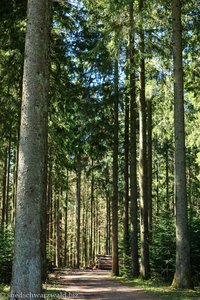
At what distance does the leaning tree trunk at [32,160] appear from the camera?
5.64m

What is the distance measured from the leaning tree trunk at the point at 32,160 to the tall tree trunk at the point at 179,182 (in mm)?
5840

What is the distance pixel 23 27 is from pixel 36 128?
23.0 feet

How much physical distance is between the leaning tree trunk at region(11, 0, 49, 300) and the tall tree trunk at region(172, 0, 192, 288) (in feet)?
19.2

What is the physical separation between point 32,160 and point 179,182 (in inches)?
241

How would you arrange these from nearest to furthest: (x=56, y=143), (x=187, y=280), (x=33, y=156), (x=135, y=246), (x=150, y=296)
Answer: (x=33, y=156), (x=150, y=296), (x=187, y=280), (x=135, y=246), (x=56, y=143)

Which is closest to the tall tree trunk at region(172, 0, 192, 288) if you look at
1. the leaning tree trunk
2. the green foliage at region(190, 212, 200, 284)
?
the green foliage at region(190, 212, 200, 284)

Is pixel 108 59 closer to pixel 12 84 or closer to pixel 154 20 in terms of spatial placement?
pixel 154 20

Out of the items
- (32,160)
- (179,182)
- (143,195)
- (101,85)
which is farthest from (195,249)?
(32,160)

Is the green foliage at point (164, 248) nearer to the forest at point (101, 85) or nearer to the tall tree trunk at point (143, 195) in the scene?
the forest at point (101, 85)

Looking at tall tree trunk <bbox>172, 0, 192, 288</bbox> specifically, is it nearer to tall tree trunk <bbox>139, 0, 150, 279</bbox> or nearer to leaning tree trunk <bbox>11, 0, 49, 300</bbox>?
tall tree trunk <bbox>139, 0, 150, 279</bbox>

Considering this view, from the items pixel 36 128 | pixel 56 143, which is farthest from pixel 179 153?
pixel 56 143

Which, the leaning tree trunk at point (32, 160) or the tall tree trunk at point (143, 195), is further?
the tall tree trunk at point (143, 195)

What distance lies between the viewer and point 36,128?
606 centimetres

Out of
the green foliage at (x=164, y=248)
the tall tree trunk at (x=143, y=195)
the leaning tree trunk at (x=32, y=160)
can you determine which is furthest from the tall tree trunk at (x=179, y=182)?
the leaning tree trunk at (x=32, y=160)
